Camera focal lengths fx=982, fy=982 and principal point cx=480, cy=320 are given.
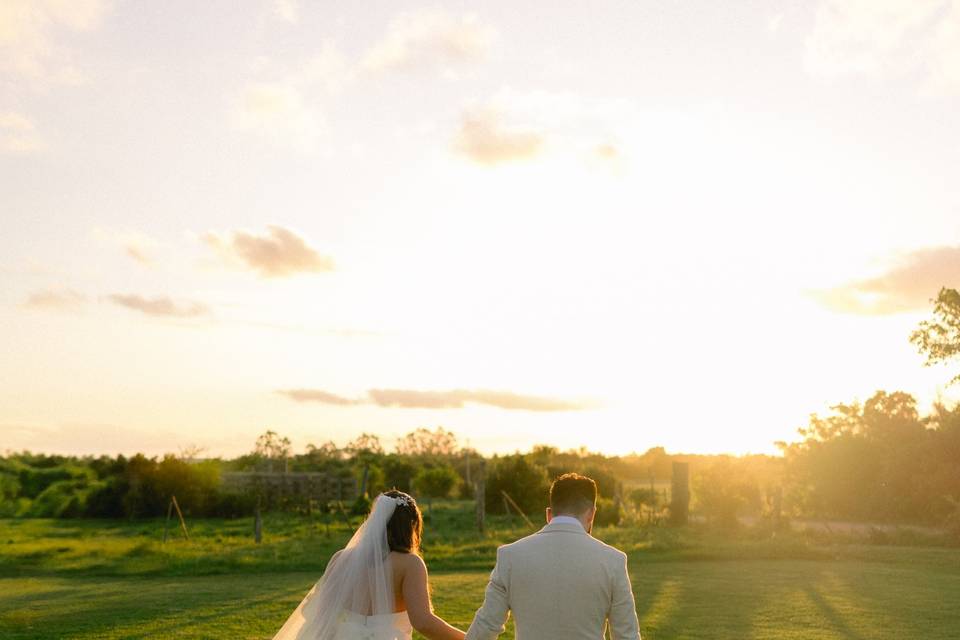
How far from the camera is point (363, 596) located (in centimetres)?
640

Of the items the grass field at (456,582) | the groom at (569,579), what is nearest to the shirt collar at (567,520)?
the groom at (569,579)

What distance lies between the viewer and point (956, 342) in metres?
40.9

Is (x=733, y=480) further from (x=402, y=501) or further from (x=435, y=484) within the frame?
(x=402, y=501)

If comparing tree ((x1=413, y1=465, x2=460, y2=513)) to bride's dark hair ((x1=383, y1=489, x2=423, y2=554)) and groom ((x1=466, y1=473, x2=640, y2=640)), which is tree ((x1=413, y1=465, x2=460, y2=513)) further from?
groom ((x1=466, y1=473, x2=640, y2=640))

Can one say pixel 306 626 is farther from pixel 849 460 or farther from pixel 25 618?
pixel 849 460

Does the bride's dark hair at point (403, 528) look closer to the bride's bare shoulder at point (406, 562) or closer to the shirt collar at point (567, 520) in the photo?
the bride's bare shoulder at point (406, 562)

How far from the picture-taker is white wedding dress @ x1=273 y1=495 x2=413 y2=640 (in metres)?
6.27

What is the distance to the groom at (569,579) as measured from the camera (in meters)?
4.95

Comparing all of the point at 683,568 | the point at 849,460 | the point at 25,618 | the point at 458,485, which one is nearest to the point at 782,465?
the point at 849,460

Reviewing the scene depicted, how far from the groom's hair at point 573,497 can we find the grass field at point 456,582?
8.96m

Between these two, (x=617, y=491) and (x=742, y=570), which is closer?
(x=742, y=570)

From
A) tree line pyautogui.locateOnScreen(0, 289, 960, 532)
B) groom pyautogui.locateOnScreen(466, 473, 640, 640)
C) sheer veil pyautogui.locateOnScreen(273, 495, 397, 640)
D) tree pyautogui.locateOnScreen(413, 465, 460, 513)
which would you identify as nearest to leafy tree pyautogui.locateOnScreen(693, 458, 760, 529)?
tree line pyautogui.locateOnScreen(0, 289, 960, 532)

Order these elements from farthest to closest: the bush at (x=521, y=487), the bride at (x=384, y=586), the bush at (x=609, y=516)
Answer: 1. the bush at (x=521, y=487)
2. the bush at (x=609, y=516)
3. the bride at (x=384, y=586)

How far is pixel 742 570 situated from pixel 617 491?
15.6 meters
